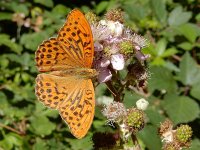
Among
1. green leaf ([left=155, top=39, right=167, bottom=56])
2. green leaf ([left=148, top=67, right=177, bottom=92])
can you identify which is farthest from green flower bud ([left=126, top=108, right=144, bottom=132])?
green leaf ([left=155, top=39, right=167, bottom=56])

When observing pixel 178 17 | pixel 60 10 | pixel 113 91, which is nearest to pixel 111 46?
pixel 113 91

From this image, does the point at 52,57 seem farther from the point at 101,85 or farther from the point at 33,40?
the point at 33,40

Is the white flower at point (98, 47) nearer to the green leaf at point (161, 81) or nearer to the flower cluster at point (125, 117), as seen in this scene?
the flower cluster at point (125, 117)

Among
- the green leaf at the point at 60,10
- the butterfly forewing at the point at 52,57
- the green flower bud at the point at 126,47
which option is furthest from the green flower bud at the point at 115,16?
the green leaf at the point at 60,10

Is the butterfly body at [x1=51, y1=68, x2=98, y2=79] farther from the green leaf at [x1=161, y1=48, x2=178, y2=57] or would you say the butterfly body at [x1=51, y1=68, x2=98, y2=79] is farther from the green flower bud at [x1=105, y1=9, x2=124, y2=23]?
the green leaf at [x1=161, y1=48, x2=178, y2=57]

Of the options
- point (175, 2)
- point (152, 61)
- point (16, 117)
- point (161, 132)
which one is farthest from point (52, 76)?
point (175, 2)

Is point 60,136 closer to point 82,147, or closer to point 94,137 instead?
point 82,147
